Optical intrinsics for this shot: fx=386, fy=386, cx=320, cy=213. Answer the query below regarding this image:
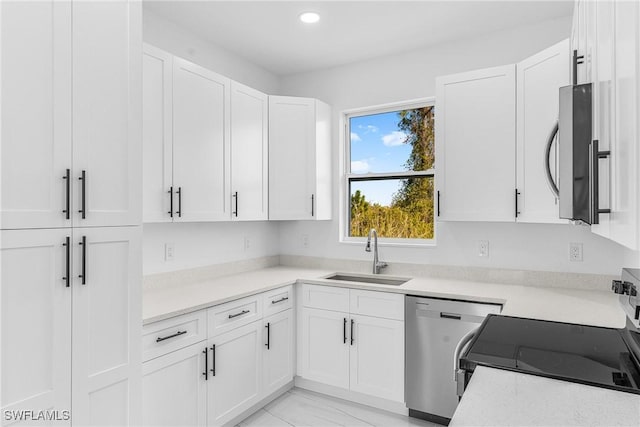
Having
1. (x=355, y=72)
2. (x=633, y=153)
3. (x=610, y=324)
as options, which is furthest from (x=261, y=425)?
(x=355, y=72)

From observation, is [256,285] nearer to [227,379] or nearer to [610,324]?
[227,379]

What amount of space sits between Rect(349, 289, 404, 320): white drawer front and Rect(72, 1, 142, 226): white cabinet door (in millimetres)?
1609

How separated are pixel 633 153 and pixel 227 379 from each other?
2357mm

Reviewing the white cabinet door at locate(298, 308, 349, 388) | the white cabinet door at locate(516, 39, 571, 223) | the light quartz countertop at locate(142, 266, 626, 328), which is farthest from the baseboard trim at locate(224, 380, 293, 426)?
the white cabinet door at locate(516, 39, 571, 223)

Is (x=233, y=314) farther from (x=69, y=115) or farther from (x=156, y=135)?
(x=69, y=115)

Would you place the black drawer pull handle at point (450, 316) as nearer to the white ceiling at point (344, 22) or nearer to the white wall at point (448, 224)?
the white wall at point (448, 224)

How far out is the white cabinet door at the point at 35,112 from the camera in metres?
1.29

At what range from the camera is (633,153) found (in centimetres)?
55

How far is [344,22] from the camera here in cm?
274

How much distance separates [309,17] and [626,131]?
2474 millimetres

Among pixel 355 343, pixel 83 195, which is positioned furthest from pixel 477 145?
pixel 83 195

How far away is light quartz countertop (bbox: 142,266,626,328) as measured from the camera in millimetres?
1898

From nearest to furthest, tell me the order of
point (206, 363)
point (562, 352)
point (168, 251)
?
point (562, 352) < point (206, 363) < point (168, 251)

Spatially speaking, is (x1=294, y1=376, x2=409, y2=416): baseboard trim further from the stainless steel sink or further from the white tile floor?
the stainless steel sink
